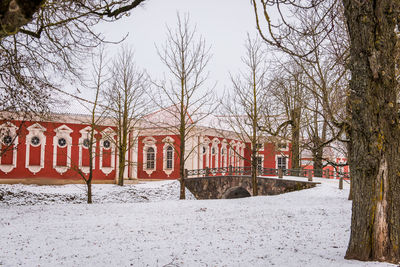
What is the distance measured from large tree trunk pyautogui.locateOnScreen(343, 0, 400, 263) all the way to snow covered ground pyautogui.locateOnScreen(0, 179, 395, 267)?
0.41 m

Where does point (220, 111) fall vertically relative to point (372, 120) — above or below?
above

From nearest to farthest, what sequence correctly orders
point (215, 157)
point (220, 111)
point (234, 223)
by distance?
1. point (234, 223)
2. point (220, 111)
3. point (215, 157)

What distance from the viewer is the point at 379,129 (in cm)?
454

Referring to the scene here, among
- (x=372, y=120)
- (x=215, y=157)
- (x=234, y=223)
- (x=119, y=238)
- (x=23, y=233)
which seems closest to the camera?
(x=372, y=120)

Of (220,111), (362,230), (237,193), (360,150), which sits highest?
(220,111)

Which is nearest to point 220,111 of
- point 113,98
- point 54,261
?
point 113,98

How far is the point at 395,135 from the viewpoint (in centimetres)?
460

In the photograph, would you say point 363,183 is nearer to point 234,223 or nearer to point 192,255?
point 192,255

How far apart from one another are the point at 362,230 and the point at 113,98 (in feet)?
58.0

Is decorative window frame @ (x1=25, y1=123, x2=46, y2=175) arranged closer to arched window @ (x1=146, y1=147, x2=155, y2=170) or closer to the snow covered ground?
arched window @ (x1=146, y1=147, x2=155, y2=170)

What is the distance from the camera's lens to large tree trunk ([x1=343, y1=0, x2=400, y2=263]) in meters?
4.55

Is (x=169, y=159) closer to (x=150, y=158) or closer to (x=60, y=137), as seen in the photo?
(x=150, y=158)

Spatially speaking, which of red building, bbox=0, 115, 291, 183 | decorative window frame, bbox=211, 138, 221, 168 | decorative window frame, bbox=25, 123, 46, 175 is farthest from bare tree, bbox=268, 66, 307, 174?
decorative window frame, bbox=25, 123, 46, 175

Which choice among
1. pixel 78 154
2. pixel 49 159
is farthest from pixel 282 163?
pixel 49 159
